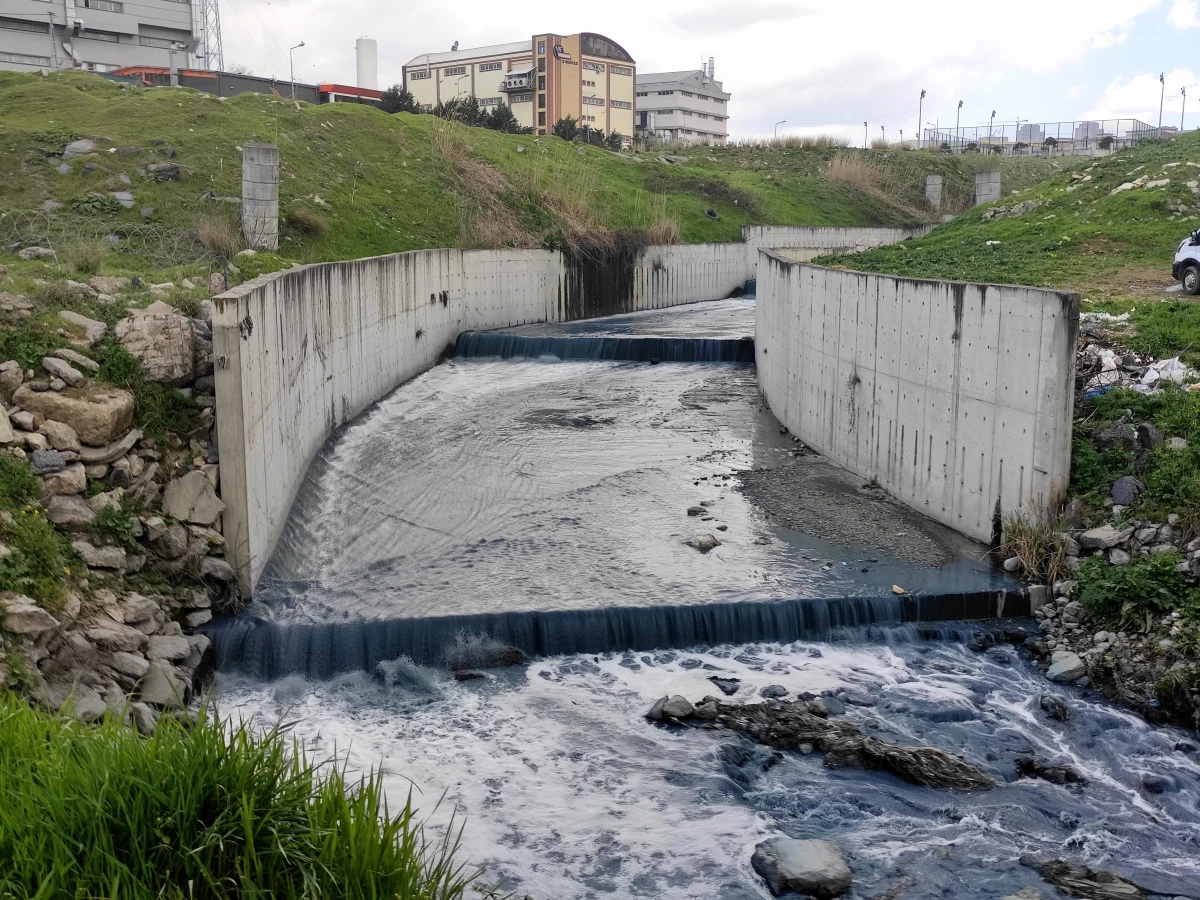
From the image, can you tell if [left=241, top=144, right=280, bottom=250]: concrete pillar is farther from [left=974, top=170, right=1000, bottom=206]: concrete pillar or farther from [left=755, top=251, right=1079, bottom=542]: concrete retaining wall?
[left=974, top=170, right=1000, bottom=206]: concrete pillar

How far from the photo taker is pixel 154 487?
32.2 ft

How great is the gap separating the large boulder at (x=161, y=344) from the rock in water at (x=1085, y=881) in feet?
27.4

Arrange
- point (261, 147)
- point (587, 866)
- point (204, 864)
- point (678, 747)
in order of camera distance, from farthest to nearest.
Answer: point (261, 147)
point (678, 747)
point (587, 866)
point (204, 864)

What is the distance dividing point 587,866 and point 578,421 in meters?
11.7

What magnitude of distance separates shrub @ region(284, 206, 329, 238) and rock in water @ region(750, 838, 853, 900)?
2095 centimetres

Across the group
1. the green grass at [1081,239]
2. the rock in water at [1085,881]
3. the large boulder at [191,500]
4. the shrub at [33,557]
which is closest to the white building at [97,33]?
A: the green grass at [1081,239]

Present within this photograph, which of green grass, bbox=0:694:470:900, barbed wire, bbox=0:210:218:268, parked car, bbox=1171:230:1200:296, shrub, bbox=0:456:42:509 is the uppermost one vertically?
barbed wire, bbox=0:210:218:268

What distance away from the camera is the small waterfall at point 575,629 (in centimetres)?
929

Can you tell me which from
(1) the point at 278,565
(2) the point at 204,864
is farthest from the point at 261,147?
(2) the point at 204,864

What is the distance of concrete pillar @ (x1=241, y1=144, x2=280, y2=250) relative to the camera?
2165 centimetres

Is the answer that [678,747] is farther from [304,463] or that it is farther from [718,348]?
[718,348]

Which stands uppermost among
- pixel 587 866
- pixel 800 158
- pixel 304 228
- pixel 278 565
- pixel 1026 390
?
pixel 800 158

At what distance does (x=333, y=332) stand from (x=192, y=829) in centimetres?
1241

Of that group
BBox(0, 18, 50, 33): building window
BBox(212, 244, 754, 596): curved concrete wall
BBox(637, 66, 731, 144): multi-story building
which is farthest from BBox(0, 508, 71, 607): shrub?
BBox(637, 66, 731, 144): multi-story building
